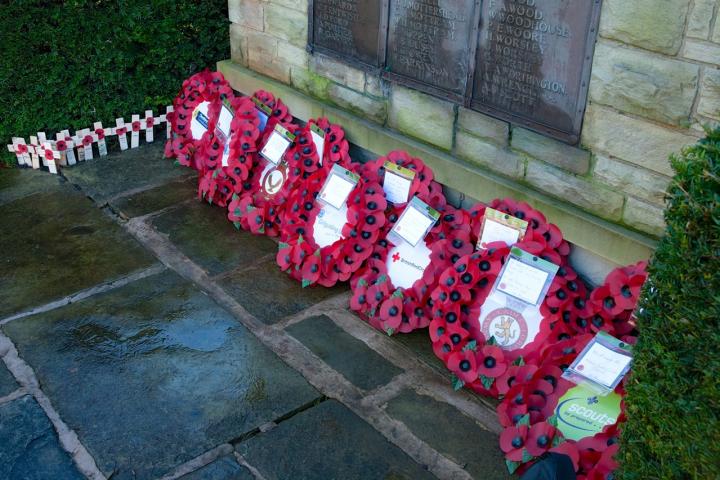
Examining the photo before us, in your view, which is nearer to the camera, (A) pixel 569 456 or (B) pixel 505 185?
(A) pixel 569 456

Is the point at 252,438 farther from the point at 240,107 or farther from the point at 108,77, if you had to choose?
the point at 108,77

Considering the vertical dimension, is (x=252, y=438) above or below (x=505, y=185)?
below

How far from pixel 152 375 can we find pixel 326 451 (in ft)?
3.41

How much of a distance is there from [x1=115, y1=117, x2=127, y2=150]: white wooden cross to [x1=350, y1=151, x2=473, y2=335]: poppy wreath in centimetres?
274

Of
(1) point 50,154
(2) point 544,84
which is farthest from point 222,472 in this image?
(1) point 50,154

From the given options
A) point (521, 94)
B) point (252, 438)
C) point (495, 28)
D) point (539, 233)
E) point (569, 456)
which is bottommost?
point (252, 438)

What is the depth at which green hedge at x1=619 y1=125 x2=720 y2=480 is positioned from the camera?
2369 mm

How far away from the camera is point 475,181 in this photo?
4.39 meters

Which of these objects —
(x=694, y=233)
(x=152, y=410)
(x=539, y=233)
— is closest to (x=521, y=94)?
(x=539, y=233)

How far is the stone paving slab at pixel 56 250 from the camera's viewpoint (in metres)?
4.70

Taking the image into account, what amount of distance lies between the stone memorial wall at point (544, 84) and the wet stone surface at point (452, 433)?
4.00 ft

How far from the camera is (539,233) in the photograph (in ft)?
13.1

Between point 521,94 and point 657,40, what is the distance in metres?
0.80

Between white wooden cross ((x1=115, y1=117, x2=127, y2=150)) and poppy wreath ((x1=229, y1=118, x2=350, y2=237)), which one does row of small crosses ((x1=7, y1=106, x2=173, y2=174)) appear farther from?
poppy wreath ((x1=229, y1=118, x2=350, y2=237))
